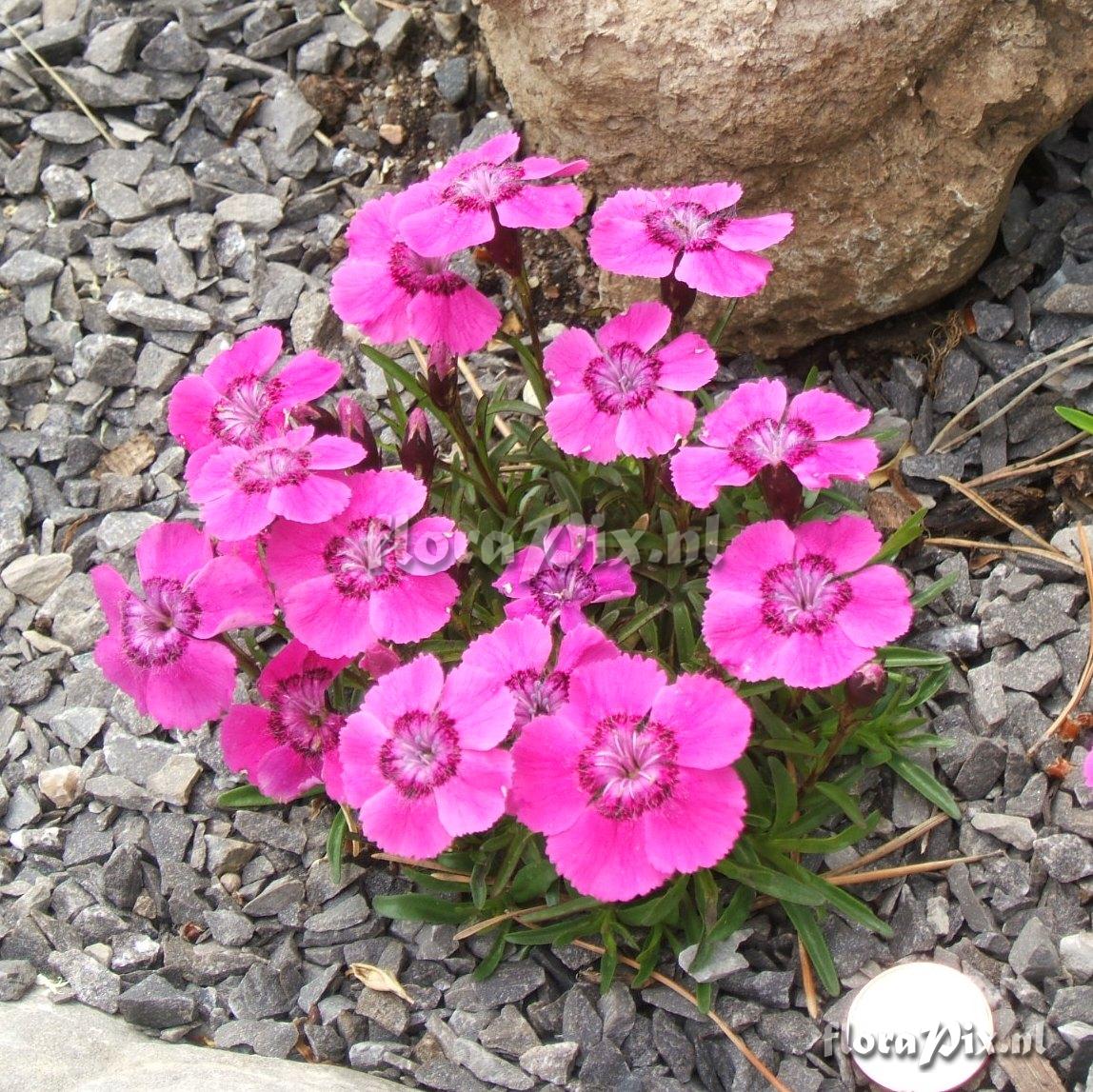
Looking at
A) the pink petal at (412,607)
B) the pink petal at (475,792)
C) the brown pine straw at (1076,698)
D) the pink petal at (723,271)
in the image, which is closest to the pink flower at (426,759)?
the pink petal at (475,792)

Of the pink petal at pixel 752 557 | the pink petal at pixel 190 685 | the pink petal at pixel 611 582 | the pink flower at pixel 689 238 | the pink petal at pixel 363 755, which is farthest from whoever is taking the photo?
the pink petal at pixel 611 582

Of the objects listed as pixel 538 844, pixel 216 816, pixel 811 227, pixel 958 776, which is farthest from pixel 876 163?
pixel 216 816

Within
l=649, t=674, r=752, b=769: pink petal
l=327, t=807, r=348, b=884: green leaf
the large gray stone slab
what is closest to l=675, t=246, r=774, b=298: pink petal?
l=649, t=674, r=752, b=769: pink petal

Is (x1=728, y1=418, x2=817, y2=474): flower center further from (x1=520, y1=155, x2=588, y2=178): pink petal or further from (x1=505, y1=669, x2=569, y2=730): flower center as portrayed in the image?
(x1=520, y1=155, x2=588, y2=178): pink petal

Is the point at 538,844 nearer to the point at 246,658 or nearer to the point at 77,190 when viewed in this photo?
the point at 246,658

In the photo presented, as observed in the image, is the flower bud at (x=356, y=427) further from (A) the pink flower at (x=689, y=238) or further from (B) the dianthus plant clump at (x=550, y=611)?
(A) the pink flower at (x=689, y=238)

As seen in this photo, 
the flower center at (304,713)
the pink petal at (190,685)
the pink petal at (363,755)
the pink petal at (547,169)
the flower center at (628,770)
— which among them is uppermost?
the pink petal at (547,169)

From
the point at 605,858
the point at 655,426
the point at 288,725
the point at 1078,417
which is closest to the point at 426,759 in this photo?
the point at 605,858
